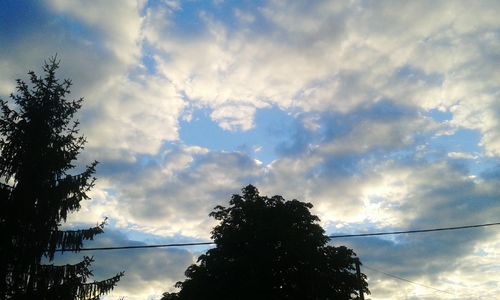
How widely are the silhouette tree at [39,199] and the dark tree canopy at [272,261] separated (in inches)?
383

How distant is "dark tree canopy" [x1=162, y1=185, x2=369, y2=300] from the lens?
2217 cm

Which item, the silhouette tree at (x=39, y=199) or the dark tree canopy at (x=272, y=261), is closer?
the silhouette tree at (x=39, y=199)

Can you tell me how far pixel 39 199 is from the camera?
13.6 meters

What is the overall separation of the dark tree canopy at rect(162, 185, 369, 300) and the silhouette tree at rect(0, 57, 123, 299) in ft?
31.9

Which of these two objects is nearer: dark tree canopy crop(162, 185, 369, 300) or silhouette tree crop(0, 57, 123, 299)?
silhouette tree crop(0, 57, 123, 299)

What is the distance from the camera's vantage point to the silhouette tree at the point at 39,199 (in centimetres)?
1266

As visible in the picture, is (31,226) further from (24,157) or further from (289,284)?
(289,284)

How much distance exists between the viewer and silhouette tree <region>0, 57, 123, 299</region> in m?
12.7

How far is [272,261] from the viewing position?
22.9m

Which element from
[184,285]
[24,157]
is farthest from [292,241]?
[24,157]

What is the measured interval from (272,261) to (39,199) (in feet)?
45.5

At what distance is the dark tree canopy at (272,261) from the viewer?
22172 mm

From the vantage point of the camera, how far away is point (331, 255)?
24188 millimetres

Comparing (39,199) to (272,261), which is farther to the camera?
(272,261)
